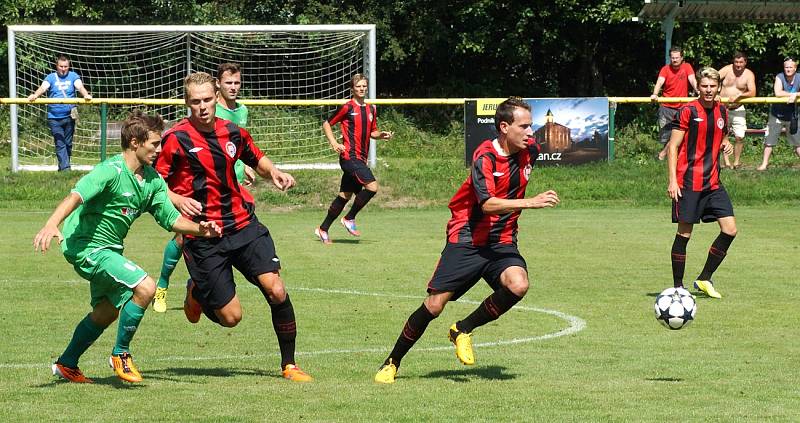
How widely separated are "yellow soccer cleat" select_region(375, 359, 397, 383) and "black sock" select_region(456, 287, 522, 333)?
0.54 meters

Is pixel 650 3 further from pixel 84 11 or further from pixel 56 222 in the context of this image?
pixel 56 222

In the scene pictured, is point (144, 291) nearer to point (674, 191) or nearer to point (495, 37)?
point (674, 191)

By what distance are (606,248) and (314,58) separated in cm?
1226

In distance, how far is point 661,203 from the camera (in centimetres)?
2120

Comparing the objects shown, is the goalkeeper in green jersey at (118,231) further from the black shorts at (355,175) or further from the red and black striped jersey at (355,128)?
the red and black striped jersey at (355,128)

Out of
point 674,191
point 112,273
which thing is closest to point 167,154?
point 112,273

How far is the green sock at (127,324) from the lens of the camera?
7.57m

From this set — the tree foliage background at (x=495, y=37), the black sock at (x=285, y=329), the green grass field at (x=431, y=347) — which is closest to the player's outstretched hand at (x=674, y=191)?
the green grass field at (x=431, y=347)

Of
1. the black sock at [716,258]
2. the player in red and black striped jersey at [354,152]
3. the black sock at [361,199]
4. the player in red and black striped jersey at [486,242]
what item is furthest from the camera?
the black sock at [361,199]

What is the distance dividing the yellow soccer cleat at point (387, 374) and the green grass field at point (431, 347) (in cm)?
12

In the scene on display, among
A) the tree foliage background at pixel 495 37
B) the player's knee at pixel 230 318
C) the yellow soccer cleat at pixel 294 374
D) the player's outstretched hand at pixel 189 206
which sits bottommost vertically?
the yellow soccer cleat at pixel 294 374

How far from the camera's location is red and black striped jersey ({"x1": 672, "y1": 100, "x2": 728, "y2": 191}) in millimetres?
11539

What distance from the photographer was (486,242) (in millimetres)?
7891

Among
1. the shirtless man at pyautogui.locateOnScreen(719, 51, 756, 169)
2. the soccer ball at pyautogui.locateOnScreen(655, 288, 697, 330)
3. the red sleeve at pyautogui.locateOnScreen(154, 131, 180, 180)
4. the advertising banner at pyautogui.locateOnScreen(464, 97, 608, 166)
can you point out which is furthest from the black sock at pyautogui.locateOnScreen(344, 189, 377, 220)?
the red sleeve at pyautogui.locateOnScreen(154, 131, 180, 180)
